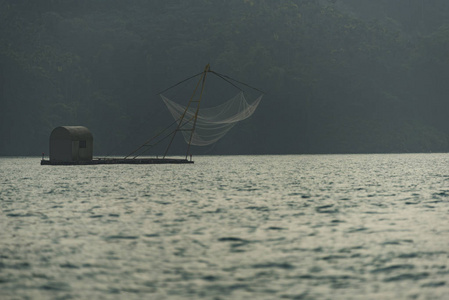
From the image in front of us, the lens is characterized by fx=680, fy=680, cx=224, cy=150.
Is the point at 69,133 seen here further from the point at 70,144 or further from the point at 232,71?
the point at 232,71

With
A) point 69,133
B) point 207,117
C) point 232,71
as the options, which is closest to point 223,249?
point 69,133

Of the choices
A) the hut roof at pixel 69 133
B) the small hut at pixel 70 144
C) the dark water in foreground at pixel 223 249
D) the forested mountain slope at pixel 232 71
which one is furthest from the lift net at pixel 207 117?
the dark water in foreground at pixel 223 249

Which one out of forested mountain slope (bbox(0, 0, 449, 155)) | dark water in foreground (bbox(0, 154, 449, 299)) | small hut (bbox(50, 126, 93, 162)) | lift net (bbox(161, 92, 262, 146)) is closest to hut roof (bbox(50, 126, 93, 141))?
small hut (bbox(50, 126, 93, 162))

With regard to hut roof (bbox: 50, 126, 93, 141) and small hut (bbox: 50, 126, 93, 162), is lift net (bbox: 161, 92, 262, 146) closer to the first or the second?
hut roof (bbox: 50, 126, 93, 141)

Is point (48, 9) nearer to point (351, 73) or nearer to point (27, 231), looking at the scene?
point (351, 73)

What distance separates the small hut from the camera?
7062cm

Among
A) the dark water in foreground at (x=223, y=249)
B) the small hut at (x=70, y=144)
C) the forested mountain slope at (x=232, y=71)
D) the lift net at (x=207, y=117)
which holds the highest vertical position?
the forested mountain slope at (x=232, y=71)

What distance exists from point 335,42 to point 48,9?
73873 millimetres

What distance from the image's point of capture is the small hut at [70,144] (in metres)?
70.6

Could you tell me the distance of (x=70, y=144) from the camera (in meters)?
70.9

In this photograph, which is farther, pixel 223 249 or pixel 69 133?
pixel 69 133

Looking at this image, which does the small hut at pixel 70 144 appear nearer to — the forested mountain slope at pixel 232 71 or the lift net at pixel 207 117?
the lift net at pixel 207 117

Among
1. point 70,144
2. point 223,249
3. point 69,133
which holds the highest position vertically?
point 69,133

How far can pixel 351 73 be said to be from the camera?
6599 inches
